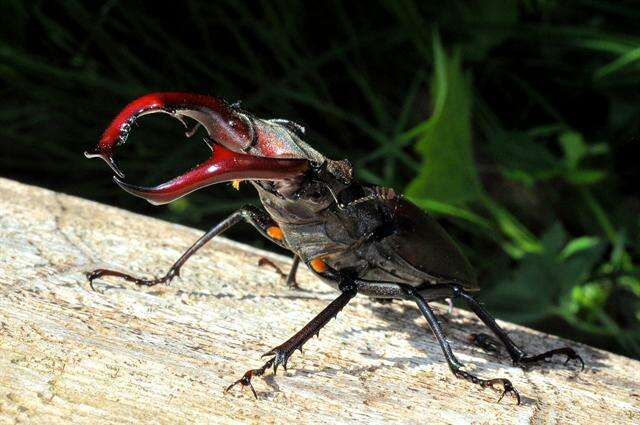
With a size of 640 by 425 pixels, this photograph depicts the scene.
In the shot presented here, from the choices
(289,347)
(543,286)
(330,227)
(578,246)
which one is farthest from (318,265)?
(578,246)

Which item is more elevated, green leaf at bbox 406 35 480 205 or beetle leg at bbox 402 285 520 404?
green leaf at bbox 406 35 480 205

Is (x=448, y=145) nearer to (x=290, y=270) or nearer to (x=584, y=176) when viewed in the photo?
(x=584, y=176)

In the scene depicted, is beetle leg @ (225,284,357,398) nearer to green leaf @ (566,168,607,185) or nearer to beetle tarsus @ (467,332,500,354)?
beetle tarsus @ (467,332,500,354)

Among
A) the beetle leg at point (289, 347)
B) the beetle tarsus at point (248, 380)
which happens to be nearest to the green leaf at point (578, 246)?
the beetle leg at point (289, 347)

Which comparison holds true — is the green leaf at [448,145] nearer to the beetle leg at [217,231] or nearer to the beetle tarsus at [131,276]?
the beetle leg at [217,231]

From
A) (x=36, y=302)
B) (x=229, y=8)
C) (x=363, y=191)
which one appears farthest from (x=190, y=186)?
(x=229, y=8)

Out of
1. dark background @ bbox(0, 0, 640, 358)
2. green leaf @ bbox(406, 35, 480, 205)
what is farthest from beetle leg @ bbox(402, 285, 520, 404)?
dark background @ bbox(0, 0, 640, 358)
